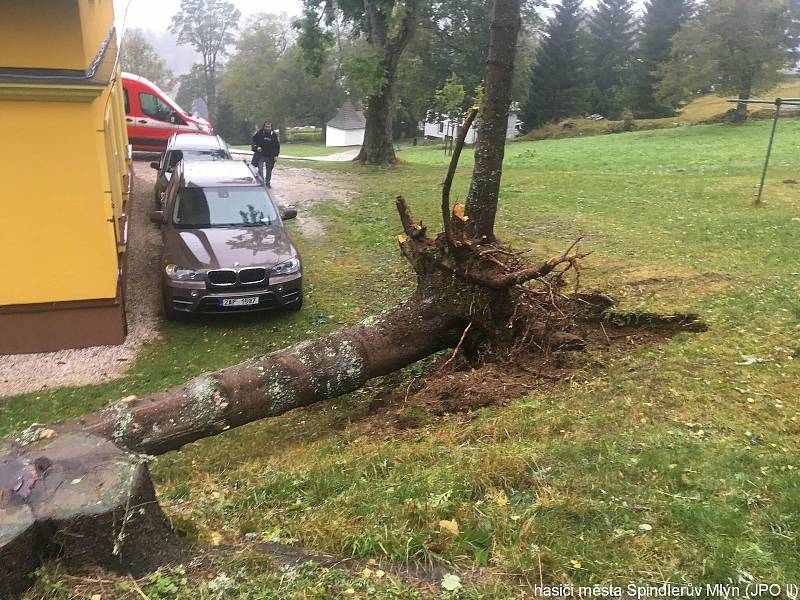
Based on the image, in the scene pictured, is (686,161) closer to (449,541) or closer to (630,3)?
(449,541)

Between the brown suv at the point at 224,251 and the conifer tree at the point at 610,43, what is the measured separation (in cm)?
4473

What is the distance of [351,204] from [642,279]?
916 centimetres

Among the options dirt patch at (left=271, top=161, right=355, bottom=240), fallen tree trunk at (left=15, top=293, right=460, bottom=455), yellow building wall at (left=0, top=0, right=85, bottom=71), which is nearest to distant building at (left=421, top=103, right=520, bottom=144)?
dirt patch at (left=271, top=161, right=355, bottom=240)

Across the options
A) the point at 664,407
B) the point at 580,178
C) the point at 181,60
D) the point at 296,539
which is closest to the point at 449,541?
the point at 296,539

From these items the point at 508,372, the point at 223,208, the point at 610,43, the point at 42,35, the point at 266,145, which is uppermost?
the point at 610,43

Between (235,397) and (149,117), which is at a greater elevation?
(149,117)

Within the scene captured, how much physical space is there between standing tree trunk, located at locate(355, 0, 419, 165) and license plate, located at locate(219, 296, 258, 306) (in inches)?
587

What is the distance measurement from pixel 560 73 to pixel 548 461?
4784cm

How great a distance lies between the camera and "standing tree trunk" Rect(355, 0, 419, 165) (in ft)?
68.7

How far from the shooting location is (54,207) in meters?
7.30

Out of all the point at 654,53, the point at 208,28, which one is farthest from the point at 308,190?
the point at 208,28

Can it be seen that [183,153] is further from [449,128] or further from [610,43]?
[610,43]

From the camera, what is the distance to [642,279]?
297 inches

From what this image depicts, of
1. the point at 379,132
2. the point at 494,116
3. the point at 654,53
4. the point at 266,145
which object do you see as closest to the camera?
the point at 494,116
